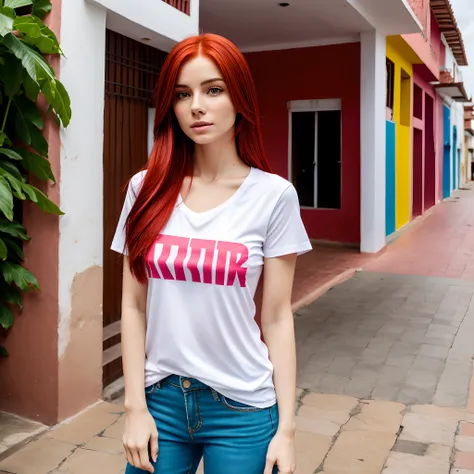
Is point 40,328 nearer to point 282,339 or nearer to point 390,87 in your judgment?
point 282,339

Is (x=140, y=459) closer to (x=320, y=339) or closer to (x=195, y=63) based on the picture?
(x=195, y=63)

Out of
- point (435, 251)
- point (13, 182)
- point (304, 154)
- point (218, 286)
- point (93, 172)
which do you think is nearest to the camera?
point (218, 286)

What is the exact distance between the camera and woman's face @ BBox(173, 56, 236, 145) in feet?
5.29

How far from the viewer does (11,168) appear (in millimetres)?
3426

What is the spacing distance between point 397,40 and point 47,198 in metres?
9.96

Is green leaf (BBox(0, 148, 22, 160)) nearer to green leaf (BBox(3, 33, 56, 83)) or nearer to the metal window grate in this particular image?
green leaf (BBox(3, 33, 56, 83))

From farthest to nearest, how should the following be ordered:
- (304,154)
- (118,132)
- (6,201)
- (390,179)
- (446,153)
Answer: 1. (446,153)
2. (390,179)
3. (304,154)
4. (118,132)
5. (6,201)

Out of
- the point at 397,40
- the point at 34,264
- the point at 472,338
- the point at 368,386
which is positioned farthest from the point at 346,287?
the point at 397,40

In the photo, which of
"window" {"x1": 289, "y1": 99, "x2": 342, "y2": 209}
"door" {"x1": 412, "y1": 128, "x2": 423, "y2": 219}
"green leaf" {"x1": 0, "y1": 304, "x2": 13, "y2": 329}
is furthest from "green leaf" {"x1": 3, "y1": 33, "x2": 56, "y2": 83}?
"door" {"x1": 412, "y1": 128, "x2": 423, "y2": 219}

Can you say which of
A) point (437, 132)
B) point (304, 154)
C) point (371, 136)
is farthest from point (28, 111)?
point (437, 132)

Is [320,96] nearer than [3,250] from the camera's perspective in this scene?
No

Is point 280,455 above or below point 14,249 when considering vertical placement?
below

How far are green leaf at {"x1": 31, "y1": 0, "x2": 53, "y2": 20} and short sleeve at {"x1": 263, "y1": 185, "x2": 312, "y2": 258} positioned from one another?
8.04 feet

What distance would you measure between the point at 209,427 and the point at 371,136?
930 centimetres
